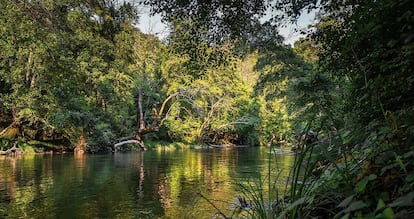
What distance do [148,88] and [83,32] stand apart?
75.0ft

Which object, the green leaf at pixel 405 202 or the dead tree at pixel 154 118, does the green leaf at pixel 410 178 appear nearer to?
the green leaf at pixel 405 202

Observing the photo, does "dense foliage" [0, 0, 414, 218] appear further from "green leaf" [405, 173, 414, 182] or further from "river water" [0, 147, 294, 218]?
"river water" [0, 147, 294, 218]

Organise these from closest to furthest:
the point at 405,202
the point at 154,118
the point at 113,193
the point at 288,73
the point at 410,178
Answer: the point at 405,202 < the point at 410,178 < the point at 113,193 < the point at 288,73 < the point at 154,118

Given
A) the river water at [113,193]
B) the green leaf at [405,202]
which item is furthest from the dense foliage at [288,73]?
the river water at [113,193]

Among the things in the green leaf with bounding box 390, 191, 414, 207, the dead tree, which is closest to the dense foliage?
the green leaf with bounding box 390, 191, 414, 207

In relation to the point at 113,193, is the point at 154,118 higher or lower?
higher

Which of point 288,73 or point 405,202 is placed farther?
point 288,73

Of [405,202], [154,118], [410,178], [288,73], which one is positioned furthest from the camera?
[154,118]

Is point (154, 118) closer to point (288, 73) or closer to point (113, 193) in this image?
point (288, 73)

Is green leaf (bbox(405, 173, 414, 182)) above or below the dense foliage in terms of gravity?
below

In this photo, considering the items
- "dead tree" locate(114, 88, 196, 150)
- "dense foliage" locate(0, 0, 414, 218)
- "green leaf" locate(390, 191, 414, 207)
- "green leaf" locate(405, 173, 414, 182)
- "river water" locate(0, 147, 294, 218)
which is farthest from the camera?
"dead tree" locate(114, 88, 196, 150)

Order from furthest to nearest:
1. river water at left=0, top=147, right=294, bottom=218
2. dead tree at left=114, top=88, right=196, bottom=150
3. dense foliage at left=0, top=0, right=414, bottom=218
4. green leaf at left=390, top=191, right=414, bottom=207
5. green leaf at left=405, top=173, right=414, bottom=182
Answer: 1. dead tree at left=114, top=88, right=196, bottom=150
2. river water at left=0, top=147, right=294, bottom=218
3. dense foliage at left=0, top=0, right=414, bottom=218
4. green leaf at left=405, top=173, right=414, bottom=182
5. green leaf at left=390, top=191, right=414, bottom=207

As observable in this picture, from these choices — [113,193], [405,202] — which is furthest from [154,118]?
[405,202]

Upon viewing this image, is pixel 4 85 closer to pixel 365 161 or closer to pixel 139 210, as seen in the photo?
pixel 139 210
